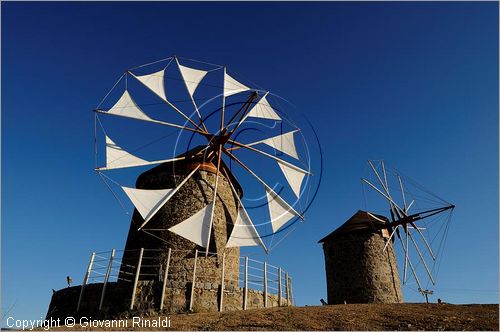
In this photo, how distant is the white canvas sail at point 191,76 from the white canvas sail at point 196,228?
6415 millimetres

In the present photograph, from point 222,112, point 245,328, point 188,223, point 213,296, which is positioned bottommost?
point 245,328

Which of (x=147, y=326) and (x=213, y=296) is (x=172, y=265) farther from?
(x=147, y=326)

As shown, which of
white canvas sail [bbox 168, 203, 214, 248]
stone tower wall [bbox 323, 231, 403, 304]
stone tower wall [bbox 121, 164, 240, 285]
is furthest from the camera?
stone tower wall [bbox 323, 231, 403, 304]

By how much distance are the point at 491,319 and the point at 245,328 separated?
637 cm

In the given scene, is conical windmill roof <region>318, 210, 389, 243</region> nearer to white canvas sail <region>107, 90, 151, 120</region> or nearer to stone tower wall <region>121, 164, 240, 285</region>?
stone tower wall <region>121, 164, 240, 285</region>

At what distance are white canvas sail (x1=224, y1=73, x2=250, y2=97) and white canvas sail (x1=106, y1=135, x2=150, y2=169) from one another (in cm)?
540

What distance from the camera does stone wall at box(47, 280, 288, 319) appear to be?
13.7m

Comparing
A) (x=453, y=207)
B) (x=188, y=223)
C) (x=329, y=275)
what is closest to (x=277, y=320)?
(x=188, y=223)

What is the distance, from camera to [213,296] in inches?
570

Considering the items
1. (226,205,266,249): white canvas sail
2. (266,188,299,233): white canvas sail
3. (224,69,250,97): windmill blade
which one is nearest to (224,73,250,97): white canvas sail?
(224,69,250,97): windmill blade

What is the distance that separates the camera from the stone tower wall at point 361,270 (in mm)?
23484

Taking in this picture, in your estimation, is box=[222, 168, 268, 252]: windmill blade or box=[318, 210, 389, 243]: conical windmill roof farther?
box=[318, 210, 389, 243]: conical windmill roof

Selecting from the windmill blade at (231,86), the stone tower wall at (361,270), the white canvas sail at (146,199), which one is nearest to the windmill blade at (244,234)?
the white canvas sail at (146,199)

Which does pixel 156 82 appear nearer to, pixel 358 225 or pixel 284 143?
pixel 284 143
